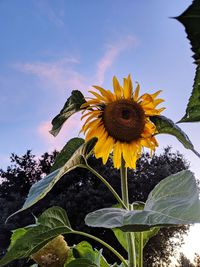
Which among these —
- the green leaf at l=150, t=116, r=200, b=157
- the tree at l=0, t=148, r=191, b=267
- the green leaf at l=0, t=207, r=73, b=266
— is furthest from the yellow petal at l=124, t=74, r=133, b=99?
the tree at l=0, t=148, r=191, b=267

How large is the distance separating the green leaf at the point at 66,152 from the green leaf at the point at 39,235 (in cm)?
5

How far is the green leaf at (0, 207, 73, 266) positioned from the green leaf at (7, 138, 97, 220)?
0.05 meters

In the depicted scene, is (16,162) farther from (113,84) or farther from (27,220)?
(113,84)

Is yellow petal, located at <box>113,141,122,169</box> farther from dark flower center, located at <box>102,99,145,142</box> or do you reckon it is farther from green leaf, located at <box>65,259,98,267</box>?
green leaf, located at <box>65,259,98,267</box>

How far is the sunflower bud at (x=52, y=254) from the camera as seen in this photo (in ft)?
1.46

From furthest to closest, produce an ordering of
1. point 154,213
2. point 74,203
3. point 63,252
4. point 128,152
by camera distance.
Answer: point 74,203, point 128,152, point 63,252, point 154,213

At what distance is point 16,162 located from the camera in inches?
516

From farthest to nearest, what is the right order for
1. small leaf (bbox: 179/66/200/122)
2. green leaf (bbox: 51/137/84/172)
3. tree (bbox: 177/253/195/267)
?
tree (bbox: 177/253/195/267) → green leaf (bbox: 51/137/84/172) → small leaf (bbox: 179/66/200/122)

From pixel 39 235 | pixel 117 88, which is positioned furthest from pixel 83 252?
pixel 117 88

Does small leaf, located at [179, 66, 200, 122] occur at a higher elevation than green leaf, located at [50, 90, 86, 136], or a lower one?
lower

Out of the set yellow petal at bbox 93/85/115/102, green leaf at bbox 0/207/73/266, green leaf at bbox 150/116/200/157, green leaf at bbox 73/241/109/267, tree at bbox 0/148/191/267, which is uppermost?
tree at bbox 0/148/191/267

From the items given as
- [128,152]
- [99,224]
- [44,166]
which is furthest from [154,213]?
[44,166]

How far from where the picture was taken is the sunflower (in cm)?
62

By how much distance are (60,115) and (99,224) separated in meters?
0.21
